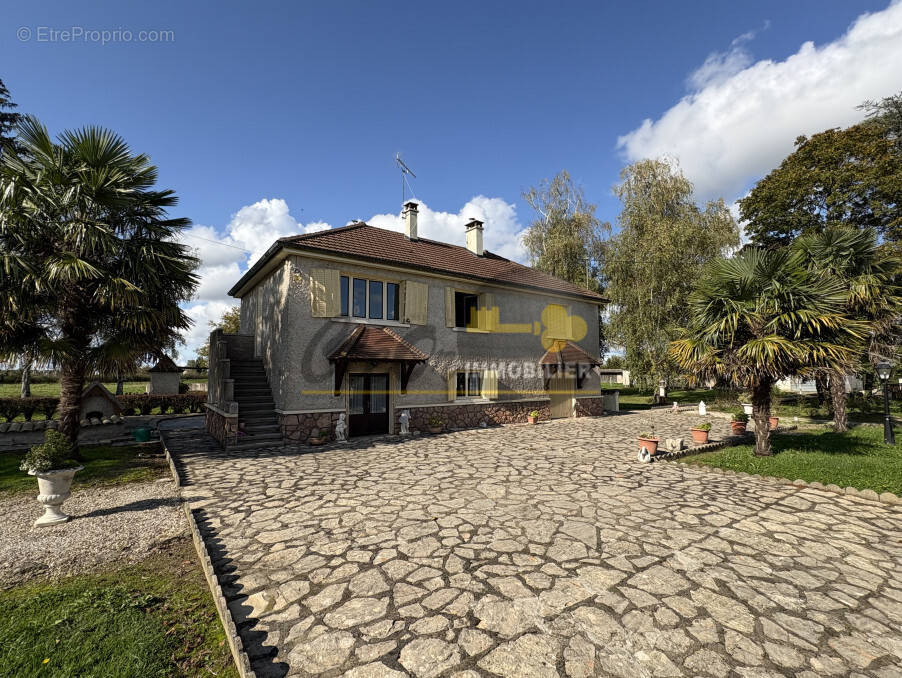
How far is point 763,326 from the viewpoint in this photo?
9.77 meters

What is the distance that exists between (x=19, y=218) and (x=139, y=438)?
766 centimetres

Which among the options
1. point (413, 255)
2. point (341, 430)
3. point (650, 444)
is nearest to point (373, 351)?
point (341, 430)

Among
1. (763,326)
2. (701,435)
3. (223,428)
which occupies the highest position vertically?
(763,326)

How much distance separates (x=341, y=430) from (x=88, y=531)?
7233mm

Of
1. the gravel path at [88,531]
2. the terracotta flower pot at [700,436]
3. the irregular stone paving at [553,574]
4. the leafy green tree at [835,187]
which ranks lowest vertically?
the gravel path at [88,531]

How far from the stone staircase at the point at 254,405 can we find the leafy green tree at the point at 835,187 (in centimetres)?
2744

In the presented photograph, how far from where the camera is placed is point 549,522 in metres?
6.02

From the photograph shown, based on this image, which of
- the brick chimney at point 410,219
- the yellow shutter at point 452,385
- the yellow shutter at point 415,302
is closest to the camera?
the yellow shutter at point 415,302

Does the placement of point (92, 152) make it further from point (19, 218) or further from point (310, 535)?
point (310, 535)

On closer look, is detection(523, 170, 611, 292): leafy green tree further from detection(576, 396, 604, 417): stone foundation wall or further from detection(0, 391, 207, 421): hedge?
detection(0, 391, 207, 421): hedge

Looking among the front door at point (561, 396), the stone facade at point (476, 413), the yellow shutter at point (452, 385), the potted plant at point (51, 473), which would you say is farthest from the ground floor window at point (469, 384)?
the potted plant at point (51, 473)

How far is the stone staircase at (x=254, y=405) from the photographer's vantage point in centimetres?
1194

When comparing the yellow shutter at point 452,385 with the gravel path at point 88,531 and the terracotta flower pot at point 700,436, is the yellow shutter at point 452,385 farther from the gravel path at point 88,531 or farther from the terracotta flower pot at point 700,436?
the gravel path at point 88,531

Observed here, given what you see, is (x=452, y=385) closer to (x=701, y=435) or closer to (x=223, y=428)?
(x=223, y=428)
